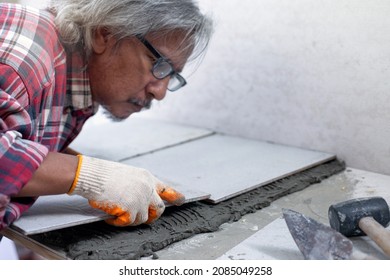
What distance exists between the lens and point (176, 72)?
1898 millimetres

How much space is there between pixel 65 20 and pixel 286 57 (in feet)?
3.65

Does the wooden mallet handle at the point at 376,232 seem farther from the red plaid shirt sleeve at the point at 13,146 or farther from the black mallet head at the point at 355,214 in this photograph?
the red plaid shirt sleeve at the point at 13,146

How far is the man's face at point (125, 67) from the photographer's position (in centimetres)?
175

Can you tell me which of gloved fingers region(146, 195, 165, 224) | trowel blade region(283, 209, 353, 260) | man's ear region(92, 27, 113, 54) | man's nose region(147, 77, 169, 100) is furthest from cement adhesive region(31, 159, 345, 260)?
man's ear region(92, 27, 113, 54)

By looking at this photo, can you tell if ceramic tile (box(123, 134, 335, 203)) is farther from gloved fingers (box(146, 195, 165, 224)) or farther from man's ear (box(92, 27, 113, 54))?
man's ear (box(92, 27, 113, 54))

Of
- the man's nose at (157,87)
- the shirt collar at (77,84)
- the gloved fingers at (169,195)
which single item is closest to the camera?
the gloved fingers at (169,195)

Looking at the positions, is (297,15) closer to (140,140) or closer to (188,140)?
(188,140)

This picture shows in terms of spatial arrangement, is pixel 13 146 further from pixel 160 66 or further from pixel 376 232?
pixel 376 232

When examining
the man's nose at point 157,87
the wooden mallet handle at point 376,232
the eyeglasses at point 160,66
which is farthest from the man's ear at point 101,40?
the wooden mallet handle at point 376,232

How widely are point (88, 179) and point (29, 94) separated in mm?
301

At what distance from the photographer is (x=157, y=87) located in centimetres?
187

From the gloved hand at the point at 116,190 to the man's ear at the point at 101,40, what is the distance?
47cm

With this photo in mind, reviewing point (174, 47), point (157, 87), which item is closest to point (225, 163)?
point (157, 87)

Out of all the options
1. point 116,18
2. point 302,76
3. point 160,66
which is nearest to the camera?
point 116,18
